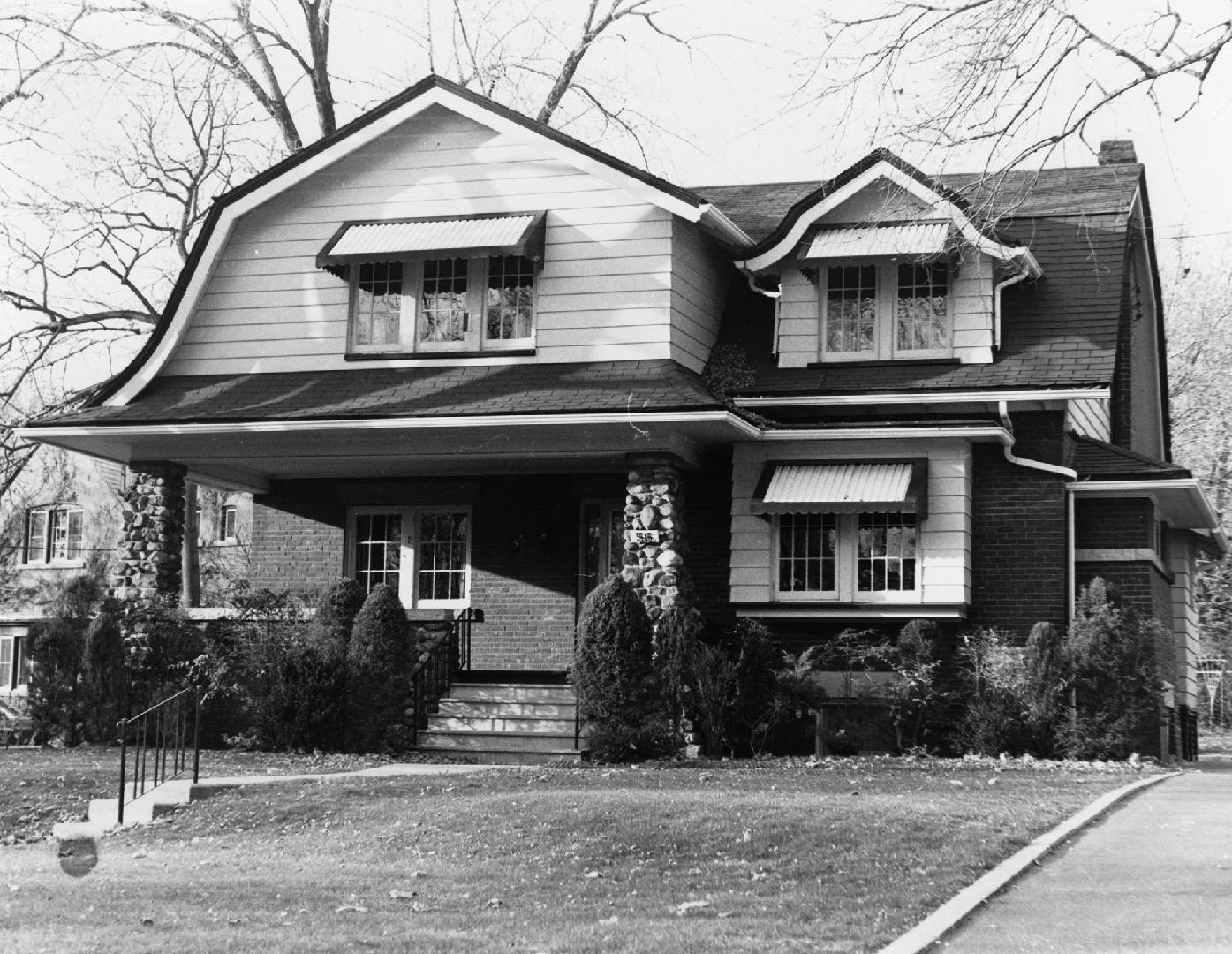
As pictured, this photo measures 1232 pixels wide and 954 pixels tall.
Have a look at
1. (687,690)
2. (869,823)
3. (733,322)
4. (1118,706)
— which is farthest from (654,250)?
(869,823)

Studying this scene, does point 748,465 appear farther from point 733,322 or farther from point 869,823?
point 869,823

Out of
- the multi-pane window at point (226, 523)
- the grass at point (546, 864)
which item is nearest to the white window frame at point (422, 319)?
the grass at point (546, 864)

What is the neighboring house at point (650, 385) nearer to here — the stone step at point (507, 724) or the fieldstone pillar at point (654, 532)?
the fieldstone pillar at point (654, 532)

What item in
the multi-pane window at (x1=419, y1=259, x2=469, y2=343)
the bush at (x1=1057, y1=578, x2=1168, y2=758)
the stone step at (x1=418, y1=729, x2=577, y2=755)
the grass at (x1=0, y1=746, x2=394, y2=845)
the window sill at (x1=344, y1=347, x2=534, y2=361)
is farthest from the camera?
the multi-pane window at (x1=419, y1=259, x2=469, y2=343)

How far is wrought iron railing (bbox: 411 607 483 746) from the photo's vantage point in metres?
18.9

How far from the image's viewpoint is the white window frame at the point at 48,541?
44719 mm

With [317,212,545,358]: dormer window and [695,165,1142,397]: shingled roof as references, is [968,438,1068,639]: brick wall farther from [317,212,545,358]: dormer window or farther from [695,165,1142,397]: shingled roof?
[317,212,545,358]: dormer window

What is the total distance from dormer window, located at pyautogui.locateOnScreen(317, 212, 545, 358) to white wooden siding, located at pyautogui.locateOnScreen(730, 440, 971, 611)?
3.11m

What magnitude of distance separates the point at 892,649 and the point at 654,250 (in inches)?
210

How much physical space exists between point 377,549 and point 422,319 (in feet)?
11.5

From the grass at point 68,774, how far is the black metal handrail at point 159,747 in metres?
0.27

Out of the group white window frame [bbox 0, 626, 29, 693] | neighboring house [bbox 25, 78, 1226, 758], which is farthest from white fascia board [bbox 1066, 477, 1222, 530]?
white window frame [bbox 0, 626, 29, 693]

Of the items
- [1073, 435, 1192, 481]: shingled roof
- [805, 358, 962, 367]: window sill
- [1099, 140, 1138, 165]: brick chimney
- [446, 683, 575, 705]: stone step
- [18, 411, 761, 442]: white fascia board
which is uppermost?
[1099, 140, 1138, 165]: brick chimney

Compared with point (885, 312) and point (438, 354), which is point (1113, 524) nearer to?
point (885, 312)
